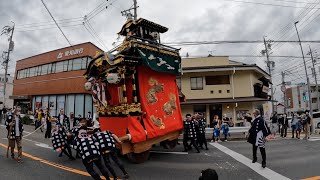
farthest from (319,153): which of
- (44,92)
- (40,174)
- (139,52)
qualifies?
(44,92)

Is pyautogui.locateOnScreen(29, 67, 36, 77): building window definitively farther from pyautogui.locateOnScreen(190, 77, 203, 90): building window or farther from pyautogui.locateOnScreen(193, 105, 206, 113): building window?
pyautogui.locateOnScreen(193, 105, 206, 113): building window

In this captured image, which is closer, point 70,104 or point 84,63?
point 84,63

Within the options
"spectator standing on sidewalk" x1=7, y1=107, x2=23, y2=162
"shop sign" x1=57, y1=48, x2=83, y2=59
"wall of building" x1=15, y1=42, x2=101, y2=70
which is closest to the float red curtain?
"spectator standing on sidewalk" x1=7, y1=107, x2=23, y2=162

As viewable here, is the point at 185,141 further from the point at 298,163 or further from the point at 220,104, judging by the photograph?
the point at 220,104

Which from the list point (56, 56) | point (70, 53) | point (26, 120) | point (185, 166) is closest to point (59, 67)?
point (56, 56)

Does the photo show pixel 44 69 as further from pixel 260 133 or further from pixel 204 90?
pixel 260 133

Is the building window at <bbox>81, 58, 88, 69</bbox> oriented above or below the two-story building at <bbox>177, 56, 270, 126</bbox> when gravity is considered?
above

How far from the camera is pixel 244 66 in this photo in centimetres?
2359

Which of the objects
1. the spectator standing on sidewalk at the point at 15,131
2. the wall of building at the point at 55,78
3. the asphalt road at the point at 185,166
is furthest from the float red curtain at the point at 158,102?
the wall of building at the point at 55,78

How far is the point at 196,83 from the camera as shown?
24.6 meters

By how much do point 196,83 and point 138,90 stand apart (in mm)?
A: 15099

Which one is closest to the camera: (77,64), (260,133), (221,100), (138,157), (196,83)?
(260,133)

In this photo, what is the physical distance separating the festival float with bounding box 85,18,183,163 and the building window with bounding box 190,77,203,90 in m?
12.6

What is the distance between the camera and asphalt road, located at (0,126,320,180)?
25.2 feet
